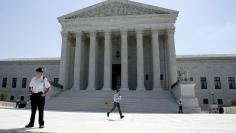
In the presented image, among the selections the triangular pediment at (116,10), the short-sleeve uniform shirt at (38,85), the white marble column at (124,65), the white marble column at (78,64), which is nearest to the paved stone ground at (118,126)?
the short-sleeve uniform shirt at (38,85)

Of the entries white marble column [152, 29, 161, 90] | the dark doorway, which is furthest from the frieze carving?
the dark doorway

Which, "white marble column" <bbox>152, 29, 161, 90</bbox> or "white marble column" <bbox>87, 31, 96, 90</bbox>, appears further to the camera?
"white marble column" <bbox>87, 31, 96, 90</bbox>

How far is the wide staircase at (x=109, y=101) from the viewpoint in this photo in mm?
24016

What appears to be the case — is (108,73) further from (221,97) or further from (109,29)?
(221,97)

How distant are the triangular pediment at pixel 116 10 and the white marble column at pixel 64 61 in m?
3.96

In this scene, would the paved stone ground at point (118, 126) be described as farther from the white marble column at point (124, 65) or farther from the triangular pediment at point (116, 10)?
the triangular pediment at point (116, 10)

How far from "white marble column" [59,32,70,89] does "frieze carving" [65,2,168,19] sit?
3997 mm

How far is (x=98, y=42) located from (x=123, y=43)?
22.2 feet

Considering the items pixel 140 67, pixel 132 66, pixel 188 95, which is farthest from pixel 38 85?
pixel 132 66

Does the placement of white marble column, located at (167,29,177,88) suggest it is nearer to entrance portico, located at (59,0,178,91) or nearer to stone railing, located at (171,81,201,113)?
entrance portico, located at (59,0,178,91)

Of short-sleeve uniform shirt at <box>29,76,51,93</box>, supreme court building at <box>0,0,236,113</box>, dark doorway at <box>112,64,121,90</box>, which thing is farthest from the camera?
dark doorway at <box>112,64,121,90</box>

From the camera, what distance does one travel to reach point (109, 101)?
26.4 meters

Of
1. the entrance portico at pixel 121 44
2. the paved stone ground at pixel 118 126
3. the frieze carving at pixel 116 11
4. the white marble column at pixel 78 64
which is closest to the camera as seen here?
the paved stone ground at pixel 118 126

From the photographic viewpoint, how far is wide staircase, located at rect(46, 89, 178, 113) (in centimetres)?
2402
